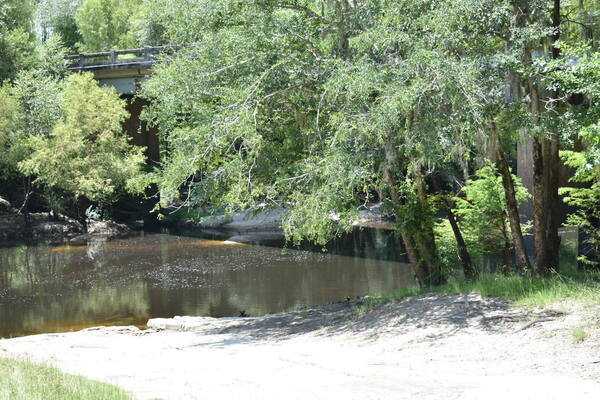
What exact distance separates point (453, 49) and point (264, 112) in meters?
4.31

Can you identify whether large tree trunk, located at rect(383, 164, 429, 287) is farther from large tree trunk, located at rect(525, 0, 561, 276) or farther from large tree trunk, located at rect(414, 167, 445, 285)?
large tree trunk, located at rect(525, 0, 561, 276)

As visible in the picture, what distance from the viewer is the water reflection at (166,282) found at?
21.5 metres

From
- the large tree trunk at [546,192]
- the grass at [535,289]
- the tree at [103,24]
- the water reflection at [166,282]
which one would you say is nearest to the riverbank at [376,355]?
the grass at [535,289]

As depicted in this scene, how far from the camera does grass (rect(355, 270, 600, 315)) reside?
→ 443 inches

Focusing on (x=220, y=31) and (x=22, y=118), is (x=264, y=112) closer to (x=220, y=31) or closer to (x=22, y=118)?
(x=220, y=31)

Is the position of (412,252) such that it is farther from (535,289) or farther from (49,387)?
(49,387)

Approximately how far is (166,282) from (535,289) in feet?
53.7

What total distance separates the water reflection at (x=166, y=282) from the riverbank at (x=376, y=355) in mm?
6495

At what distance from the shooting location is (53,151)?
38.0 m

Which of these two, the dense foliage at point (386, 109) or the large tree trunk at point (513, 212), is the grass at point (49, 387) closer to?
Result: the dense foliage at point (386, 109)

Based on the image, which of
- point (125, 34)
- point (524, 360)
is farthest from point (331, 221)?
point (125, 34)

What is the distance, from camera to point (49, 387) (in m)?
7.40

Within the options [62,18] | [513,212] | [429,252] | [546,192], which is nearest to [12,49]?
[62,18]

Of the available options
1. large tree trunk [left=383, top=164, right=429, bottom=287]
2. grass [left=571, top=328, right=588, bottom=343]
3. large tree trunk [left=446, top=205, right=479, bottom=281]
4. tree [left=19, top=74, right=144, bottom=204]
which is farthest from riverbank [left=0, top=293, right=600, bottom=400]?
tree [left=19, top=74, right=144, bottom=204]
